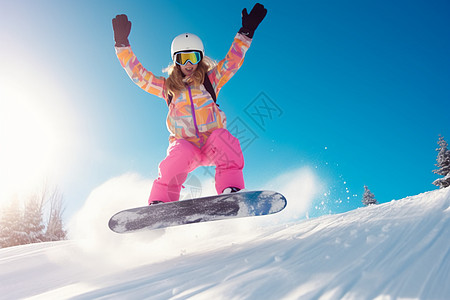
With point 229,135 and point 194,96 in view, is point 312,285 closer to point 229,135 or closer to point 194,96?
point 229,135

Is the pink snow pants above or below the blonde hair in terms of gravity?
below

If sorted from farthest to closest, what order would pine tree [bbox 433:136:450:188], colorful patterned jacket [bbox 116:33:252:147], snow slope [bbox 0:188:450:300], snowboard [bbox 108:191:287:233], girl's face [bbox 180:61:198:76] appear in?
pine tree [bbox 433:136:450:188]
girl's face [bbox 180:61:198:76]
colorful patterned jacket [bbox 116:33:252:147]
snowboard [bbox 108:191:287:233]
snow slope [bbox 0:188:450:300]

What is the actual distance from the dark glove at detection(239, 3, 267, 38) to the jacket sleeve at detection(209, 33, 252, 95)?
0.25 feet

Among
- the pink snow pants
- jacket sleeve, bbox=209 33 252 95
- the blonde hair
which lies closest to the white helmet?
the blonde hair

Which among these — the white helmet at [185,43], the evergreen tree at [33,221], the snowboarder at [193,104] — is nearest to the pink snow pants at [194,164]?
the snowboarder at [193,104]

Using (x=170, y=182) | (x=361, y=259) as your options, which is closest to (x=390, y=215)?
(x=361, y=259)

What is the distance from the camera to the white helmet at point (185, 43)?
3.38 meters

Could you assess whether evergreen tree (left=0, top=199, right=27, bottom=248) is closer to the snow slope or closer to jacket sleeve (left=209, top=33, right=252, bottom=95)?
the snow slope

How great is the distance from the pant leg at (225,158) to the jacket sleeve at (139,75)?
1.02 metres

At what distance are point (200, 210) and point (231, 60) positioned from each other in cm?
192

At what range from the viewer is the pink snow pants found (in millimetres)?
2857

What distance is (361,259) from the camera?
1363mm

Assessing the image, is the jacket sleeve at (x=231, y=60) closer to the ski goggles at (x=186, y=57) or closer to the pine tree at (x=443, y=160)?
the ski goggles at (x=186, y=57)

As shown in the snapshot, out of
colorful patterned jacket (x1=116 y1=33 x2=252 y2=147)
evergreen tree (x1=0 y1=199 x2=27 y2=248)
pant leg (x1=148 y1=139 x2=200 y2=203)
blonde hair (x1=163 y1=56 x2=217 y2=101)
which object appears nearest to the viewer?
pant leg (x1=148 y1=139 x2=200 y2=203)
